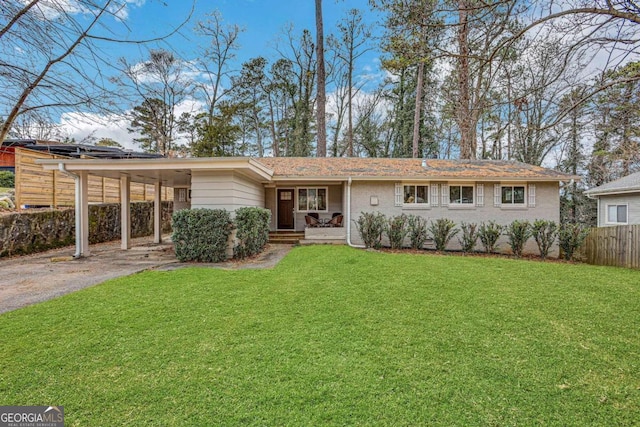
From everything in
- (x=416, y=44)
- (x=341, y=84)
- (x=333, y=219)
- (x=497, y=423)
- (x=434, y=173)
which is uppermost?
(x=341, y=84)

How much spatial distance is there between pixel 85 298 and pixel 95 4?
4208 mm

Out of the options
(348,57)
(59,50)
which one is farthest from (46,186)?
(348,57)

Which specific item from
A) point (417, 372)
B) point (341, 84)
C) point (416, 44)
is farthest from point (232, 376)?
point (341, 84)

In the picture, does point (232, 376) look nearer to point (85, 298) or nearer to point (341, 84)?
point (85, 298)

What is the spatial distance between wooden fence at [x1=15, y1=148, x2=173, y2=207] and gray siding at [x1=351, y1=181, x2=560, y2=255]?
34.5 ft

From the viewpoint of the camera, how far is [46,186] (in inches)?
401

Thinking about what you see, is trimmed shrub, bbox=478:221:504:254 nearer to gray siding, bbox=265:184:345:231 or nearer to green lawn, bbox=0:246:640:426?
green lawn, bbox=0:246:640:426

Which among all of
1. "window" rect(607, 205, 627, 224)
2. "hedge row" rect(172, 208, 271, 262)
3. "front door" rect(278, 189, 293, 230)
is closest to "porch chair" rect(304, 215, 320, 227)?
"front door" rect(278, 189, 293, 230)

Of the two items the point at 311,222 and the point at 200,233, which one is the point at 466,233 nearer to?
the point at 311,222

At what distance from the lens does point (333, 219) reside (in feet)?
42.3

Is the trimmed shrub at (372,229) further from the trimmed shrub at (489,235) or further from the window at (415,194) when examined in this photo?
the trimmed shrub at (489,235)

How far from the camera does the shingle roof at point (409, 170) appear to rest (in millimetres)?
11156

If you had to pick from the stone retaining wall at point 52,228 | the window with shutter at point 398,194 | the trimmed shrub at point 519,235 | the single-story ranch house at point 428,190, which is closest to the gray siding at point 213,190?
the single-story ranch house at point 428,190

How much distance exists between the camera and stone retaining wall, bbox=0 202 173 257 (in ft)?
28.0
